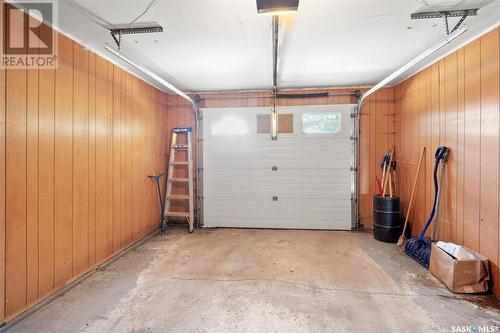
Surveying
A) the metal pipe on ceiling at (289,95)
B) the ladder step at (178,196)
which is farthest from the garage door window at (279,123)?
the ladder step at (178,196)

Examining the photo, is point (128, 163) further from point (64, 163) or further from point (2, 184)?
point (2, 184)

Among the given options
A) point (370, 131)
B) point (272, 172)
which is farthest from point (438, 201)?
point (272, 172)

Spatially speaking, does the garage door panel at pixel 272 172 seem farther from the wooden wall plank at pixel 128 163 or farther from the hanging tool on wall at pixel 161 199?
the wooden wall plank at pixel 128 163

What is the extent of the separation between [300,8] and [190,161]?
9.96 feet

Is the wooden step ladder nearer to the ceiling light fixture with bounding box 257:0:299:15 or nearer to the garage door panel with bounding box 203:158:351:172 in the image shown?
the garage door panel with bounding box 203:158:351:172

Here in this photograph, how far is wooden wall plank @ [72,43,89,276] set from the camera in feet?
7.93

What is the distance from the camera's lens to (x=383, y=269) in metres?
2.72

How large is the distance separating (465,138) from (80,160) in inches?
166

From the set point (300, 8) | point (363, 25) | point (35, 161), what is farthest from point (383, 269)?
point (35, 161)

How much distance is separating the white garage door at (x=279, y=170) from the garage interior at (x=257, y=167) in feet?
0.12

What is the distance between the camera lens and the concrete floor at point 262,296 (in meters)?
1.82

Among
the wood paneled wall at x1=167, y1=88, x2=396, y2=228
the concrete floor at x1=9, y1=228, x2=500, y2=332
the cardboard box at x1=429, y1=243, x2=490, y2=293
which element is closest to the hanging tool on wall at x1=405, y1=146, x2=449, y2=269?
the concrete floor at x1=9, y1=228, x2=500, y2=332

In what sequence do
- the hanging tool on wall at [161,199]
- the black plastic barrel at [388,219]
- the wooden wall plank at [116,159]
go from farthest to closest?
the hanging tool on wall at [161,199] → the black plastic barrel at [388,219] → the wooden wall plank at [116,159]

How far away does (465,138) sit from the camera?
253cm
